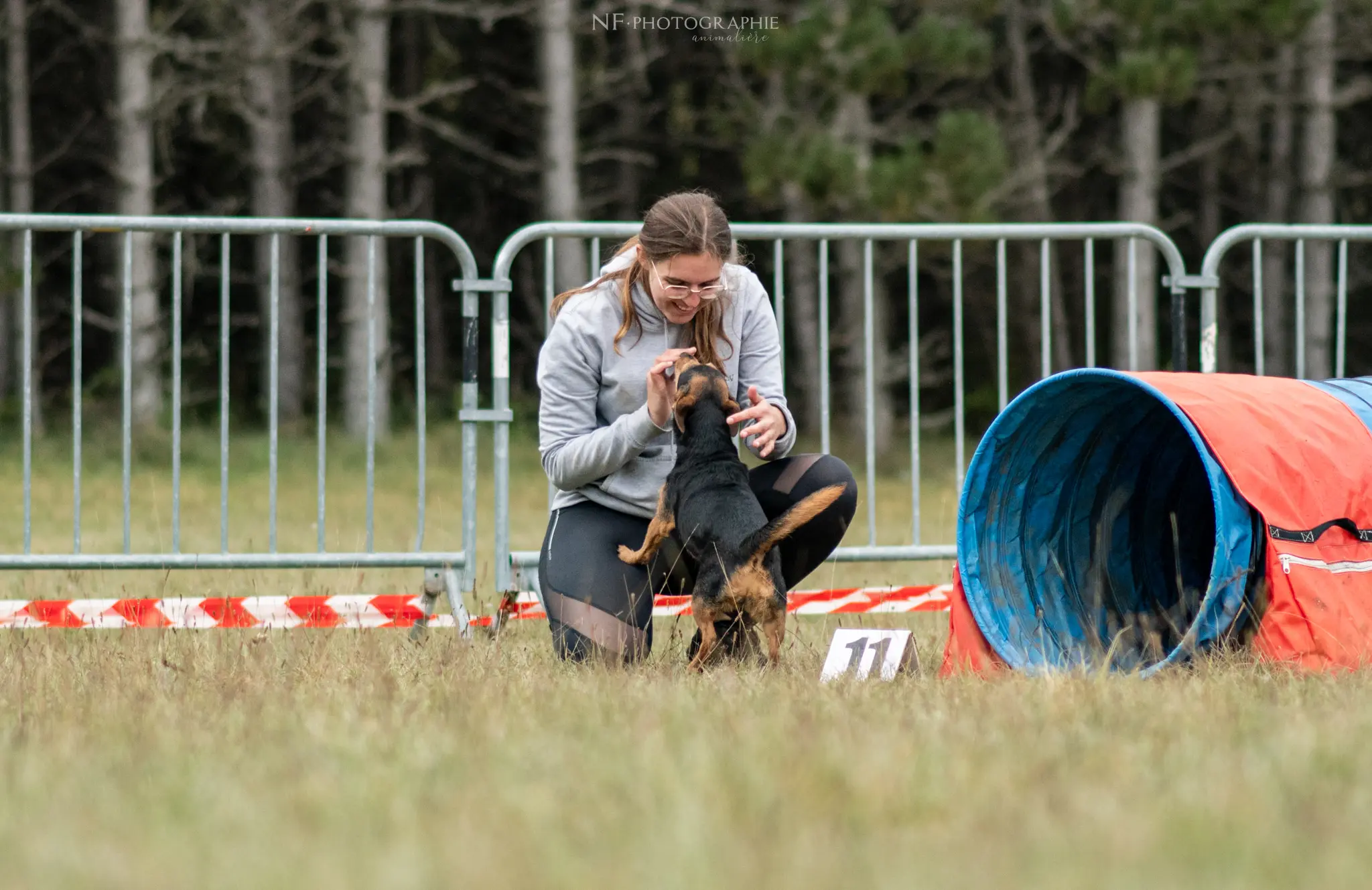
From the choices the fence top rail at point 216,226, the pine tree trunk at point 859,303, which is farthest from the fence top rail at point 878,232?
the pine tree trunk at point 859,303

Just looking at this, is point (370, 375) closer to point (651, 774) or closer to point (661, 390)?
point (661, 390)

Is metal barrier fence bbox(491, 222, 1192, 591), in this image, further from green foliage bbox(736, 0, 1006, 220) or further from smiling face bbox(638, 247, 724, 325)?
green foliage bbox(736, 0, 1006, 220)

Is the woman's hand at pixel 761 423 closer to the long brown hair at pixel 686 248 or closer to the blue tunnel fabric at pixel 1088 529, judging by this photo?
the long brown hair at pixel 686 248

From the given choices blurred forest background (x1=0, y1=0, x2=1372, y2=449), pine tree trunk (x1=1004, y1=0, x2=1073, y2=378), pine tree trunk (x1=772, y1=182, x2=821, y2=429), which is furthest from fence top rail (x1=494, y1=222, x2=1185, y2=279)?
pine tree trunk (x1=1004, y1=0, x2=1073, y2=378)

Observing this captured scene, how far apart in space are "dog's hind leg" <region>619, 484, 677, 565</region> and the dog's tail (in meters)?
0.32

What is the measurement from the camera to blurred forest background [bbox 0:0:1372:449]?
1465 cm

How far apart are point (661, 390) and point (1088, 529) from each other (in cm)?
152

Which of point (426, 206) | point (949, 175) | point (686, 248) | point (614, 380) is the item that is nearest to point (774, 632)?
point (614, 380)

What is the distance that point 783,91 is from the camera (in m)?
16.6

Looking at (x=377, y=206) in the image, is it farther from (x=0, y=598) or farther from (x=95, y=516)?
(x=0, y=598)

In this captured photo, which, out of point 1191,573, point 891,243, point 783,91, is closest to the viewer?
point 1191,573

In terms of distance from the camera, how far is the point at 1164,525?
5219 mm

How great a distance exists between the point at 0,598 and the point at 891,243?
42.9ft

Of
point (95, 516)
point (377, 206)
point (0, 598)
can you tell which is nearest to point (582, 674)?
point (0, 598)
